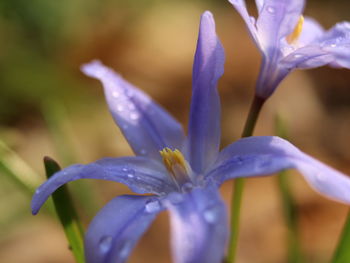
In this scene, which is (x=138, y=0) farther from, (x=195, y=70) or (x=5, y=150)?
Answer: (x=195, y=70)

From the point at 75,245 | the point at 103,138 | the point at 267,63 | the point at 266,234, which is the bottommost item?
the point at 266,234

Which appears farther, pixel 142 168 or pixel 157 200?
pixel 142 168

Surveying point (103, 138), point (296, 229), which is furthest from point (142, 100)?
point (103, 138)

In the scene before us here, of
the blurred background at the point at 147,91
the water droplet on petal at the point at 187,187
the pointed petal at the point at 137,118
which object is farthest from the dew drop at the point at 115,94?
the blurred background at the point at 147,91

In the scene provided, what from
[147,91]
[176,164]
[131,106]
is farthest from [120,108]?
[147,91]

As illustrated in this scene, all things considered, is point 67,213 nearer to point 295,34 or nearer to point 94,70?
point 94,70

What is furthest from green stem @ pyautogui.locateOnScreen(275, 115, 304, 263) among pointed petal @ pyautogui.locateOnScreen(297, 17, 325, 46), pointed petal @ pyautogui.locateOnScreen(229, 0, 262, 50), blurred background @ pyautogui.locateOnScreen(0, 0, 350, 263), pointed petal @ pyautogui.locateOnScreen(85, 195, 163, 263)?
pointed petal @ pyautogui.locateOnScreen(85, 195, 163, 263)

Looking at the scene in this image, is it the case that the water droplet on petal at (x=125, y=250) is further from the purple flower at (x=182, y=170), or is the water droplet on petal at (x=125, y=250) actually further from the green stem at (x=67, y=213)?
the green stem at (x=67, y=213)
